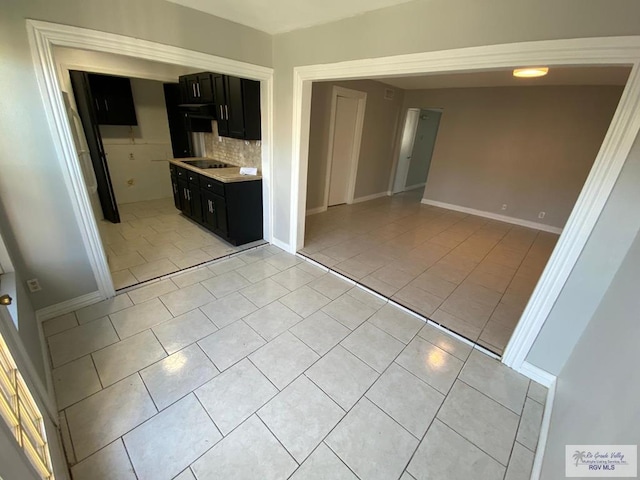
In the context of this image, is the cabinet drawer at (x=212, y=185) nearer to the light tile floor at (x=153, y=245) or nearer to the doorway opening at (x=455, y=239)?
the light tile floor at (x=153, y=245)

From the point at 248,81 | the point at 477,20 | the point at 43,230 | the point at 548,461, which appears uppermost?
the point at 477,20

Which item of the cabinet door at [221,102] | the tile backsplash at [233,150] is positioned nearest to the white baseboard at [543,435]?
the tile backsplash at [233,150]

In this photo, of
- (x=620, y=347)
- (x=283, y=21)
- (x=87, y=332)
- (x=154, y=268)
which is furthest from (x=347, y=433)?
(x=283, y=21)

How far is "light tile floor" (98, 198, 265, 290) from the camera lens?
9.81 feet

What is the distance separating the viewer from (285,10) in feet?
7.49

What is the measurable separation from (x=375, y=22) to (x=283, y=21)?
0.92 meters

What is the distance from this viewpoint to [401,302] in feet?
8.87

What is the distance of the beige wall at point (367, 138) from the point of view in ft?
15.4

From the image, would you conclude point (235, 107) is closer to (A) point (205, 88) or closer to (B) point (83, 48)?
(A) point (205, 88)

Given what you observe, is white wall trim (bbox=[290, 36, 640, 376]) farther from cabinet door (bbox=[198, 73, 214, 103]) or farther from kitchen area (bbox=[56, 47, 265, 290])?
cabinet door (bbox=[198, 73, 214, 103])

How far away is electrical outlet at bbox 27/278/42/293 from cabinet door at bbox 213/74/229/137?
2.66m

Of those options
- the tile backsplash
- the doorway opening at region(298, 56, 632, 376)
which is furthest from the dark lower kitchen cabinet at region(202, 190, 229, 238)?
the doorway opening at region(298, 56, 632, 376)

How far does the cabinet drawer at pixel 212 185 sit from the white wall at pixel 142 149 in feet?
7.64

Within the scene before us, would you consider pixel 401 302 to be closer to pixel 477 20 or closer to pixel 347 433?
pixel 347 433
